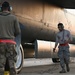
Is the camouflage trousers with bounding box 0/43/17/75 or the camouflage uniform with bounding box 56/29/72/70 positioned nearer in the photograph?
the camouflage trousers with bounding box 0/43/17/75

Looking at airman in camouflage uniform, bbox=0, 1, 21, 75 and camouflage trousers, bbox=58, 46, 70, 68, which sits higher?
airman in camouflage uniform, bbox=0, 1, 21, 75

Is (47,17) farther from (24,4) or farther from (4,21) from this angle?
(4,21)

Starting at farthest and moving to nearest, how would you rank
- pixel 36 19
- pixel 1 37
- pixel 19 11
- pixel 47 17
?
pixel 47 17 → pixel 36 19 → pixel 19 11 → pixel 1 37

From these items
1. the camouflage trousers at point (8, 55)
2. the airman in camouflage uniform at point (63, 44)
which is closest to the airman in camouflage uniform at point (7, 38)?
the camouflage trousers at point (8, 55)

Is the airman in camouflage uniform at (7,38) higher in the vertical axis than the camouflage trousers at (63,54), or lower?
higher

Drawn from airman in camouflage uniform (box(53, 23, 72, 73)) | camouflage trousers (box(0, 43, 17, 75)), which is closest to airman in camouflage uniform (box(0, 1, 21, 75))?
camouflage trousers (box(0, 43, 17, 75))

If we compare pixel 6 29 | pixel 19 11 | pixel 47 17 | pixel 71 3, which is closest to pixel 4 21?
pixel 6 29

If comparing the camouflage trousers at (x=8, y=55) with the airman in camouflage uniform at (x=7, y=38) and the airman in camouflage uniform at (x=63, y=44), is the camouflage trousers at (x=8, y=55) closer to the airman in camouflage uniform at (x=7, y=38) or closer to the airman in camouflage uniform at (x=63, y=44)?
the airman in camouflage uniform at (x=7, y=38)

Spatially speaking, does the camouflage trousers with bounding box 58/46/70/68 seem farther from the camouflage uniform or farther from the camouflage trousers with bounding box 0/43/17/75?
the camouflage trousers with bounding box 0/43/17/75

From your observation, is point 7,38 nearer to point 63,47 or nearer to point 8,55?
point 8,55

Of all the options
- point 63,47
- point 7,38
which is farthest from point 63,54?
point 7,38

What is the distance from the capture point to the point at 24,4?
10.3 m

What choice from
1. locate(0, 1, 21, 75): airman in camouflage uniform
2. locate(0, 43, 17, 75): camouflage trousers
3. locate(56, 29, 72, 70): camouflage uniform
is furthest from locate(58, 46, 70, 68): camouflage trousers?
locate(0, 43, 17, 75): camouflage trousers

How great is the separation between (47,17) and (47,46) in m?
1.08
